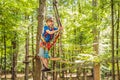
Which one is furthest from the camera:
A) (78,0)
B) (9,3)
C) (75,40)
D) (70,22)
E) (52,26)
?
(78,0)

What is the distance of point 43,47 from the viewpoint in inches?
274

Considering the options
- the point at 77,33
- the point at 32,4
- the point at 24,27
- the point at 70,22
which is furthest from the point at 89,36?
the point at 32,4

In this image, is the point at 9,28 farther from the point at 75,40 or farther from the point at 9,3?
the point at 75,40

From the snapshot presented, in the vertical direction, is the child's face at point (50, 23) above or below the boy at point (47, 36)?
above

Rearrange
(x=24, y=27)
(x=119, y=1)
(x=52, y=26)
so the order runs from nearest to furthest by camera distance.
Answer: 1. (x=52, y=26)
2. (x=119, y=1)
3. (x=24, y=27)

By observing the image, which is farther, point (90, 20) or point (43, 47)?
point (90, 20)

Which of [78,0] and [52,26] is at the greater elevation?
[78,0]

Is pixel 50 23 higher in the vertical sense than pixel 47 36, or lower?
higher

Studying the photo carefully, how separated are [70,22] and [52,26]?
10.9 meters

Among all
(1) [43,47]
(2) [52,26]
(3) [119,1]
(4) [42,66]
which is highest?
(3) [119,1]

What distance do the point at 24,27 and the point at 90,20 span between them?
516cm

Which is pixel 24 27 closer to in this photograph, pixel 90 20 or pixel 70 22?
pixel 70 22

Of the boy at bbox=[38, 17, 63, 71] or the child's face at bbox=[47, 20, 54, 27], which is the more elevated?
the child's face at bbox=[47, 20, 54, 27]

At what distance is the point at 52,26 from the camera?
678cm
